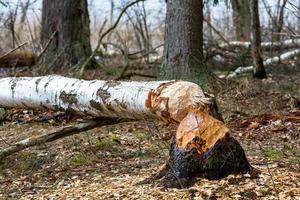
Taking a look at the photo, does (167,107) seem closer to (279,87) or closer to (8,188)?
(8,188)

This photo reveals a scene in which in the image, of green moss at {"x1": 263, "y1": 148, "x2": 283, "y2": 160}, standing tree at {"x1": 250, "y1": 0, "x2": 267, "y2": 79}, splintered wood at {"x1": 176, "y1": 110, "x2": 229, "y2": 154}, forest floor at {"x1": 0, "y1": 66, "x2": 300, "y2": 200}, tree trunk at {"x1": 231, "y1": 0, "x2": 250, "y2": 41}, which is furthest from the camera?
tree trunk at {"x1": 231, "y1": 0, "x2": 250, "y2": 41}

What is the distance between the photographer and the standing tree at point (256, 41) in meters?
7.68

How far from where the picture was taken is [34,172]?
426 cm

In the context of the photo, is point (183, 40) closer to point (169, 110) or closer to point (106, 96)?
point (106, 96)

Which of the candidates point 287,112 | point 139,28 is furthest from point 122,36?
point 287,112

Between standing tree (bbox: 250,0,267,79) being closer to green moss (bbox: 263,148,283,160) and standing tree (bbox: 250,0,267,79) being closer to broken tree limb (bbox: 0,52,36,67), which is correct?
green moss (bbox: 263,148,283,160)

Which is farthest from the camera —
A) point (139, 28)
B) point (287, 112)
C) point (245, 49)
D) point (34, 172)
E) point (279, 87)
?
point (139, 28)

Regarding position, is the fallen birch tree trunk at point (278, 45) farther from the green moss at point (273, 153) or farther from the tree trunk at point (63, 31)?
the green moss at point (273, 153)

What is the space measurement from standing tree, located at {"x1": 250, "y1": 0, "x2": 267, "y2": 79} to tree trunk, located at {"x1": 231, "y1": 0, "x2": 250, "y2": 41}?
392 cm

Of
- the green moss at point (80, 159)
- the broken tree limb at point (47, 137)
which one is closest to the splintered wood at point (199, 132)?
the broken tree limb at point (47, 137)

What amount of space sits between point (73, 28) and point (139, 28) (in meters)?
2.41

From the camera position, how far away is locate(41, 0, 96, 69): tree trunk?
32.2ft

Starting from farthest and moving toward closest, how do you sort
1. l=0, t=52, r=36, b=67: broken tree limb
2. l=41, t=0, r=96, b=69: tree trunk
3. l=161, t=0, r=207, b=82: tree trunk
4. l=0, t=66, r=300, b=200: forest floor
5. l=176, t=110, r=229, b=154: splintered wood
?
l=41, t=0, r=96, b=69: tree trunk
l=0, t=52, r=36, b=67: broken tree limb
l=161, t=0, r=207, b=82: tree trunk
l=176, t=110, r=229, b=154: splintered wood
l=0, t=66, r=300, b=200: forest floor

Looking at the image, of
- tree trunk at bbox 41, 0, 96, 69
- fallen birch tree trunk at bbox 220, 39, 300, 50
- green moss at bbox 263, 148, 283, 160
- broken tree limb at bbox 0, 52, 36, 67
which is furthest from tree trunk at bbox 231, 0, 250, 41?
green moss at bbox 263, 148, 283, 160
